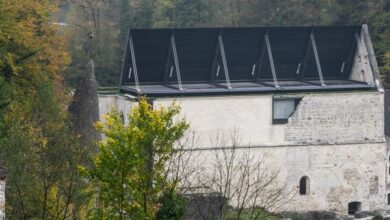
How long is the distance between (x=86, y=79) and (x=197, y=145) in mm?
6350

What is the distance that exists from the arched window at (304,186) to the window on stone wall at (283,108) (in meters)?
2.50

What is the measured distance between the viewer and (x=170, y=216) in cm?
2314

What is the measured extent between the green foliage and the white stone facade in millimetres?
16962

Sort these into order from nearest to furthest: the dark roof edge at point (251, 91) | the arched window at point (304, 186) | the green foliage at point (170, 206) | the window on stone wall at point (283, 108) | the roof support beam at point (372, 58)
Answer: the green foliage at point (170, 206), the dark roof edge at point (251, 91), the window on stone wall at point (283, 108), the arched window at point (304, 186), the roof support beam at point (372, 58)

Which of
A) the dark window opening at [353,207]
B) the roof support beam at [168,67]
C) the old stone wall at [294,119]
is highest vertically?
the roof support beam at [168,67]

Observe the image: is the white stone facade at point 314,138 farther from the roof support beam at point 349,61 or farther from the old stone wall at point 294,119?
the roof support beam at point 349,61

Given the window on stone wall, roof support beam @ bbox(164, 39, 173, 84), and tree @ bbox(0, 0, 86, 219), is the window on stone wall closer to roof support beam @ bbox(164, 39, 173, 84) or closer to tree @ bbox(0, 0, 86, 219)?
roof support beam @ bbox(164, 39, 173, 84)

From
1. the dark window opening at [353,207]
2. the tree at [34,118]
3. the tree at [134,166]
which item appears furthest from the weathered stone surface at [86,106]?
the dark window opening at [353,207]

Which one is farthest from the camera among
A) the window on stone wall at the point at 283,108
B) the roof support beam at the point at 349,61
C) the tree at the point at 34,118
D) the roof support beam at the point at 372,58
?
the roof support beam at the point at 349,61

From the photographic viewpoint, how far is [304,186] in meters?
42.6

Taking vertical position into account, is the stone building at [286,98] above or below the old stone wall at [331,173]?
above

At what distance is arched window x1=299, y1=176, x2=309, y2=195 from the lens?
42388mm

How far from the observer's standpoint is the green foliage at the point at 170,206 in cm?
2288

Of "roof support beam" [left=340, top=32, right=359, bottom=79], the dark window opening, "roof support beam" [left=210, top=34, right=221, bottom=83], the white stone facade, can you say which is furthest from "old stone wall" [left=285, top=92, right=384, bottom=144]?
"roof support beam" [left=210, top=34, right=221, bottom=83]
